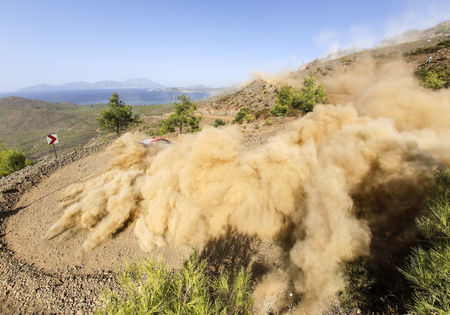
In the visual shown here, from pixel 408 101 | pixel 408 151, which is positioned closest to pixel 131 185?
pixel 408 151

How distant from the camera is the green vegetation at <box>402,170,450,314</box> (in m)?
3.65

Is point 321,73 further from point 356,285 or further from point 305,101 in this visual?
point 356,285

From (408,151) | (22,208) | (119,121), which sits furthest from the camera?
(119,121)

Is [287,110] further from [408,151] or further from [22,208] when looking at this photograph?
[22,208]

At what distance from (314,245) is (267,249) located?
2.42 metres

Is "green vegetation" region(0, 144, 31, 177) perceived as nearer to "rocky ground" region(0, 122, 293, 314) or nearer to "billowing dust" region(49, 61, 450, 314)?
"rocky ground" region(0, 122, 293, 314)

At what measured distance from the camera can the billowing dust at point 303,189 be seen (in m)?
5.79

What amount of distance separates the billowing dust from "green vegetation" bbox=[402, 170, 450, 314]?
1004mm

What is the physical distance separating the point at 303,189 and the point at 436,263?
3.60m

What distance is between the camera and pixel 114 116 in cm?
2716

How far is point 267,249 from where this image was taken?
7.72 metres

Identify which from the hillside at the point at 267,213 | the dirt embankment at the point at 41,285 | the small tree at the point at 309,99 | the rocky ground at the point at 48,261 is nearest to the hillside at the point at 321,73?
the small tree at the point at 309,99

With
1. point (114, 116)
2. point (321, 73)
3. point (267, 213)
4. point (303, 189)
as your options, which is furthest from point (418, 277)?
point (321, 73)

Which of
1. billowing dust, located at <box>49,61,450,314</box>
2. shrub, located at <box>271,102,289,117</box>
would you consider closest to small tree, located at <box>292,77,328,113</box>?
shrub, located at <box>271,102,289,117</box>
